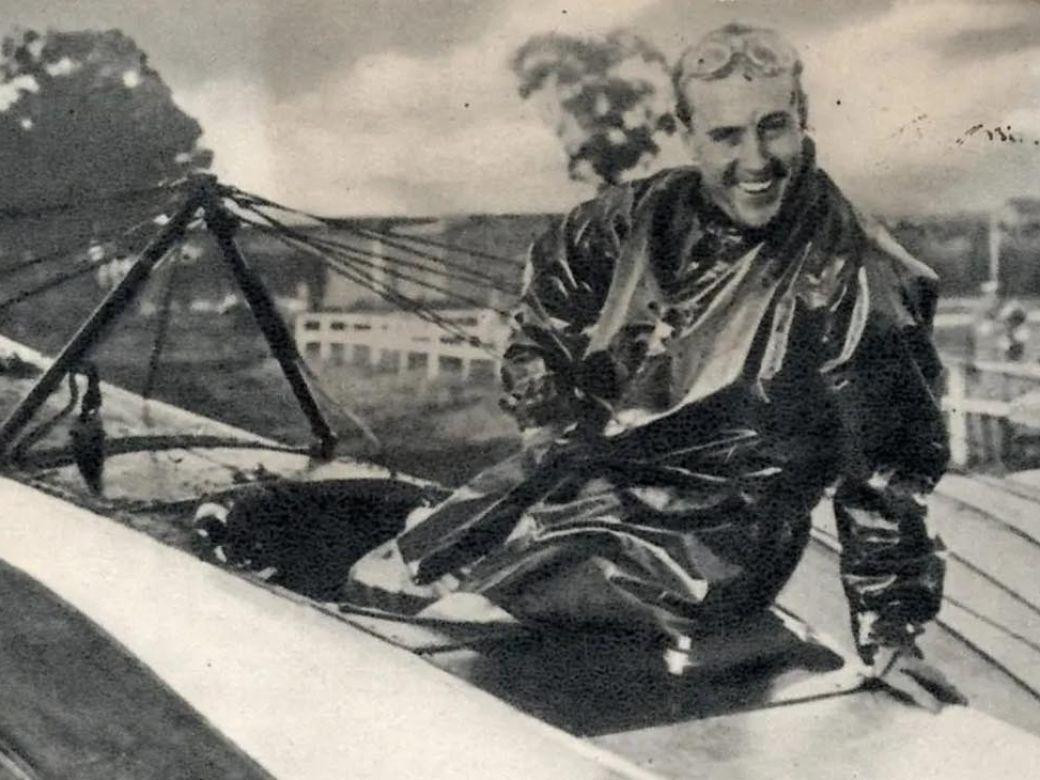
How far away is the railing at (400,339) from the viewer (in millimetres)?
2605

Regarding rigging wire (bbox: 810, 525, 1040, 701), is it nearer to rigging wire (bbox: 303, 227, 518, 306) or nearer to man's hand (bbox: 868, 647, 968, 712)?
man's hand (bbox: 868, 647, 968, 712)

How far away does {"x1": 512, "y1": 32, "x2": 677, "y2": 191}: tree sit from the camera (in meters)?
2.59

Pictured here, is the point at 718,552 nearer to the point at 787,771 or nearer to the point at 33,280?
the point at 787,771

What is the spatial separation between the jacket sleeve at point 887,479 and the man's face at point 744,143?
0.27 meters

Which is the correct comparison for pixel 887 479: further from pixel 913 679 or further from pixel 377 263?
pixel 377 263

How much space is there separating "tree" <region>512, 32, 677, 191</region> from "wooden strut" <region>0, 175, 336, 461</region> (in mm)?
696

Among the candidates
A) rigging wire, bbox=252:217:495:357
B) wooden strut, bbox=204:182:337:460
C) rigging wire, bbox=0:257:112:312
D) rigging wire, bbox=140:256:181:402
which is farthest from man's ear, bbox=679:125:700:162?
rigging wire, bbox=0:257:112:312

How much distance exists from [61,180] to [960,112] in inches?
76.1

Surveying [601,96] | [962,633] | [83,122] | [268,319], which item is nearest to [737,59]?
[601,96]

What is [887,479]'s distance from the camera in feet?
8.33

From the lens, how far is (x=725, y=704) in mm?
2473

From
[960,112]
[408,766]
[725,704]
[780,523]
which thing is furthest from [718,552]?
[960,112]

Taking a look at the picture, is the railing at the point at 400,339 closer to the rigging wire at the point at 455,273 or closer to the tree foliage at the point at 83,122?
the rigging wire at the point at 455,273

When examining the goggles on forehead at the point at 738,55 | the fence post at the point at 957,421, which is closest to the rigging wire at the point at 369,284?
the goggles on forehead at the point at 738,55
